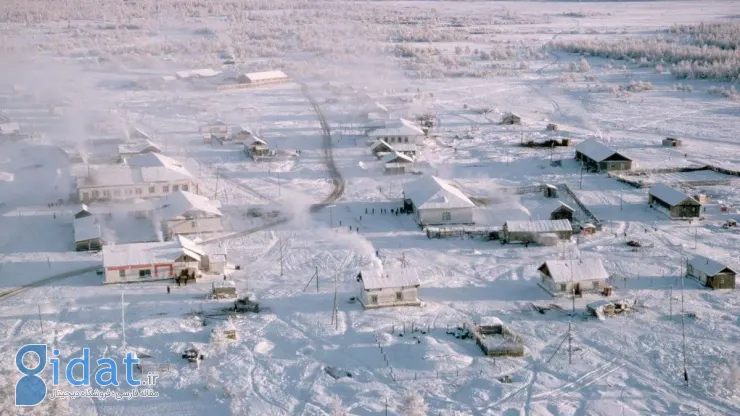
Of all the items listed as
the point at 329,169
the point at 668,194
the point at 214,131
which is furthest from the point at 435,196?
the point at 214,131

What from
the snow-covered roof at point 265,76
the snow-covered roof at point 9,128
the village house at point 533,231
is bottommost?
the village house at point 533,231

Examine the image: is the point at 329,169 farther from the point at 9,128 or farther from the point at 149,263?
the point at 9,128

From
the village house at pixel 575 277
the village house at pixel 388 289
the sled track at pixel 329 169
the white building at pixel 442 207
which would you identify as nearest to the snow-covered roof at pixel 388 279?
the village house at pixel 388 289

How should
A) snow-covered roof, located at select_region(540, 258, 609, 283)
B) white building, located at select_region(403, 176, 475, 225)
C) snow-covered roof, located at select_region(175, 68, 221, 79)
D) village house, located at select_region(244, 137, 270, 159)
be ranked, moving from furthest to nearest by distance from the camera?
snow-covered roof, located at select_region(175, 68, 221, 79)
village house, located at select_region(244, 137, 270, 159)
white building, located at select_region(403, 176, 475, 225)
snow-covered roof, located at select_region(540, 258, 609, 283)

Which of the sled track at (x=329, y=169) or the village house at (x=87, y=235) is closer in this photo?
the village house at (x=87, y=235)

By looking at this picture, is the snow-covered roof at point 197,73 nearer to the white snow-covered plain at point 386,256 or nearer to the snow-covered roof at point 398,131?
the white snow-covered plain at point 386,256

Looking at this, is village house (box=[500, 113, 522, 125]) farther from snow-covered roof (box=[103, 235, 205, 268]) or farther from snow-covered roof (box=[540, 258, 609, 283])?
snow-covered roof (box=[103, 235, 205, 268])

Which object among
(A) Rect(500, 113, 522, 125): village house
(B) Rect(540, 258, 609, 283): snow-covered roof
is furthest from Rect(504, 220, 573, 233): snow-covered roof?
(A) Rect(500, 113, 522, 125): village house
